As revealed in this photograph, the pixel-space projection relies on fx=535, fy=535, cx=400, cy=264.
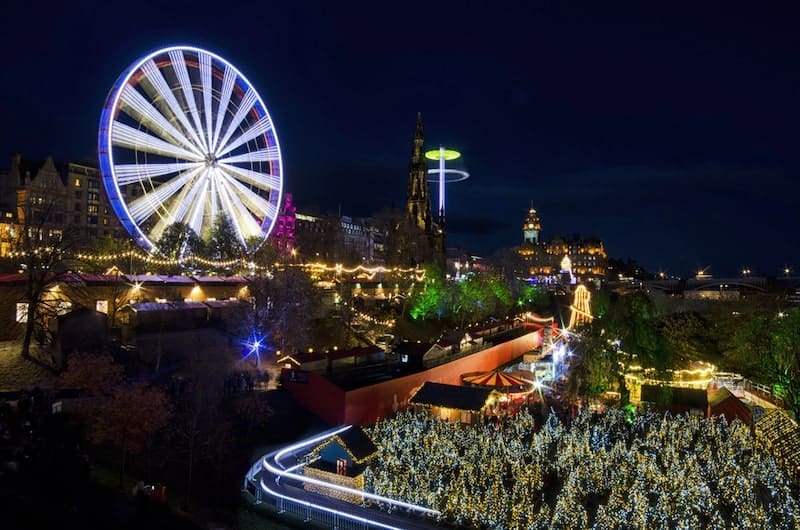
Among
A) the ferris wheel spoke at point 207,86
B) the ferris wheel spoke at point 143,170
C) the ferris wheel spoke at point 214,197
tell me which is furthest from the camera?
the ferris wheel spoke at point 214,197

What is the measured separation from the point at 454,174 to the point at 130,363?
61.2 meters

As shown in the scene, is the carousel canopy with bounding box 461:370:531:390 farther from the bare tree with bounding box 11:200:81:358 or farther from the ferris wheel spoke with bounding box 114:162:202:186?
the ferris wheel spoke with bounding box 114:162:202:186

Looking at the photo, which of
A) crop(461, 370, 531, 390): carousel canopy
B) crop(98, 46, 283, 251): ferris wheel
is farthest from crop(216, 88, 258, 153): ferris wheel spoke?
crop(461, 370, 531, 390): carousel canopy

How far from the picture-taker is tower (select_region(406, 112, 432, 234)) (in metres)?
66.1

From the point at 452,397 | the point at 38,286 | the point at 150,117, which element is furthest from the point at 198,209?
the point at 452,397

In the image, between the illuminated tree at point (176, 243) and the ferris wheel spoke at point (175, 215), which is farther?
the illuminated tree at point (176, 243)

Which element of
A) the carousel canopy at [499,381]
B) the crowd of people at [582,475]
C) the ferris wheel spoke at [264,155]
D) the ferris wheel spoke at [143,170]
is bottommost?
the crowd of people at [582,475]

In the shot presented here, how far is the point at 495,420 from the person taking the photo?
18.2m

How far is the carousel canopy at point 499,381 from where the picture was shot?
21156mm

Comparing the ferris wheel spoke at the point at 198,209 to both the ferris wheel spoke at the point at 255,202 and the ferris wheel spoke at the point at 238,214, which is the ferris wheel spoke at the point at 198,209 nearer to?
the ferris wheel spoke at the point at 238,214

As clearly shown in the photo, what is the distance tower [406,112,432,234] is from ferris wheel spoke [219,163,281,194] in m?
29.5

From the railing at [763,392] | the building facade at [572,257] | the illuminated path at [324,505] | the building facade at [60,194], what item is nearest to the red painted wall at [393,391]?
the illuminated path at [324,505]

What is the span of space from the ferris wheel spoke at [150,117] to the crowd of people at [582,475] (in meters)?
21.9

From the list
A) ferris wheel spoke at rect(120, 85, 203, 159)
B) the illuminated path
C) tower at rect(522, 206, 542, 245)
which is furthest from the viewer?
tower at rect(522, 206, 542, 245)
